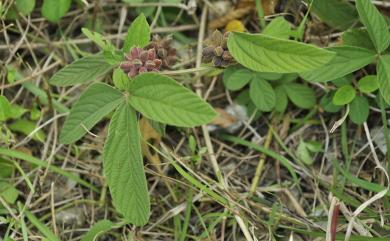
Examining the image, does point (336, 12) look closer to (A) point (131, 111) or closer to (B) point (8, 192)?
(A) point (131, 111)

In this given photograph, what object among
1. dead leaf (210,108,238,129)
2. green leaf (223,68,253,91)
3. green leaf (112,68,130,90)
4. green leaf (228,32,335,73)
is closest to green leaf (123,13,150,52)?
green leaf (112,68,130,90)

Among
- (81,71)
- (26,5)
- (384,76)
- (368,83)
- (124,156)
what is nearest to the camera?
(124,156)

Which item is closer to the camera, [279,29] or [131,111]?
[131,111]

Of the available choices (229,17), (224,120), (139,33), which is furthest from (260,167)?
(139,33)

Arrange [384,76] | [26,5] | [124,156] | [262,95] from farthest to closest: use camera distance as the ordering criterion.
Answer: [26,5] < [262,95] < [384,76] < [124,156]

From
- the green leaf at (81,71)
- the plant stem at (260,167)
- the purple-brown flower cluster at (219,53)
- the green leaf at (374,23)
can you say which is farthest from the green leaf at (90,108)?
the green leaf at (374,23)

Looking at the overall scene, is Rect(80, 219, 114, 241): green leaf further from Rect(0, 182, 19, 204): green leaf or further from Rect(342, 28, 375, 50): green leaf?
Rect(342, 28, 375, 50): green leaf

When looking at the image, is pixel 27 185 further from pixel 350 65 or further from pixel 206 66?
pixel 350 65

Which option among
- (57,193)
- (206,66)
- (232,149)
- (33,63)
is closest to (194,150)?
(232,149)
